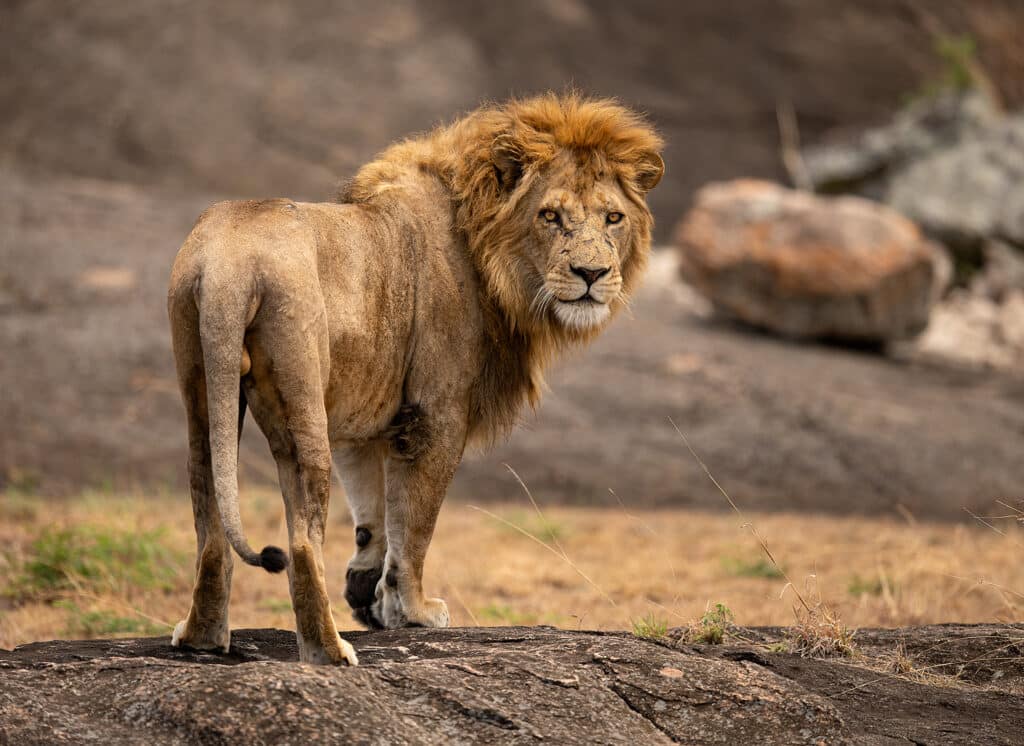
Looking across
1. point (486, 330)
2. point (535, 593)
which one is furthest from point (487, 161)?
point (535, 593)

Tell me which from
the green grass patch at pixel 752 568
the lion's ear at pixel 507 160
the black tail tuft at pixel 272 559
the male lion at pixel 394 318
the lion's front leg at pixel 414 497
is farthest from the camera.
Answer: the green grass patch at pixel 752 568

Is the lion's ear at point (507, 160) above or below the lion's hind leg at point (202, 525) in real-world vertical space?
above

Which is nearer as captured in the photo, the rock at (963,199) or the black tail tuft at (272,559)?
the black tail tuft at (272,559)

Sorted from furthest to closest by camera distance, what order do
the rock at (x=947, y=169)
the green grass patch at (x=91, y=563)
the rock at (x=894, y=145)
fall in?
the rock at (x=894, y=145) → the rock at (x=947, y=169) → the green grass patch at (x=91, y=563)

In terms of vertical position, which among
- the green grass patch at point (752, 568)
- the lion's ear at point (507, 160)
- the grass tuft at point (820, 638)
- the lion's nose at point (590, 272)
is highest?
the lion's ear at point (507, 160)

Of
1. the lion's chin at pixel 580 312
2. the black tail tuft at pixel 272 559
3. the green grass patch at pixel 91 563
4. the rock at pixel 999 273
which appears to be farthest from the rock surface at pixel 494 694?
the rock at pixel 999 273

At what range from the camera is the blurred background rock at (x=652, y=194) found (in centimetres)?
1241

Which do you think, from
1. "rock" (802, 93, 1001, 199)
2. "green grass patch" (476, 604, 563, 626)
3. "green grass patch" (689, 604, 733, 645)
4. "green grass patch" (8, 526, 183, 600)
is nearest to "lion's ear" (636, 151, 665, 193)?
"green grass patch" (689, 604, 733, 645)

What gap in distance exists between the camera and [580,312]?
216 inches

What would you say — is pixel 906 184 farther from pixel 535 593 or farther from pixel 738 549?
pixel 535 593

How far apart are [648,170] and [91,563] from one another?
383cm

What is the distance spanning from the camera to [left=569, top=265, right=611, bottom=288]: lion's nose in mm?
5418

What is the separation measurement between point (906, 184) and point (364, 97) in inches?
318

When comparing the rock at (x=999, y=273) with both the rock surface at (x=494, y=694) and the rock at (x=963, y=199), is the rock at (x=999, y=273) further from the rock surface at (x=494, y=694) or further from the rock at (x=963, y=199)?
the rock surface at (x=494, y=694)
